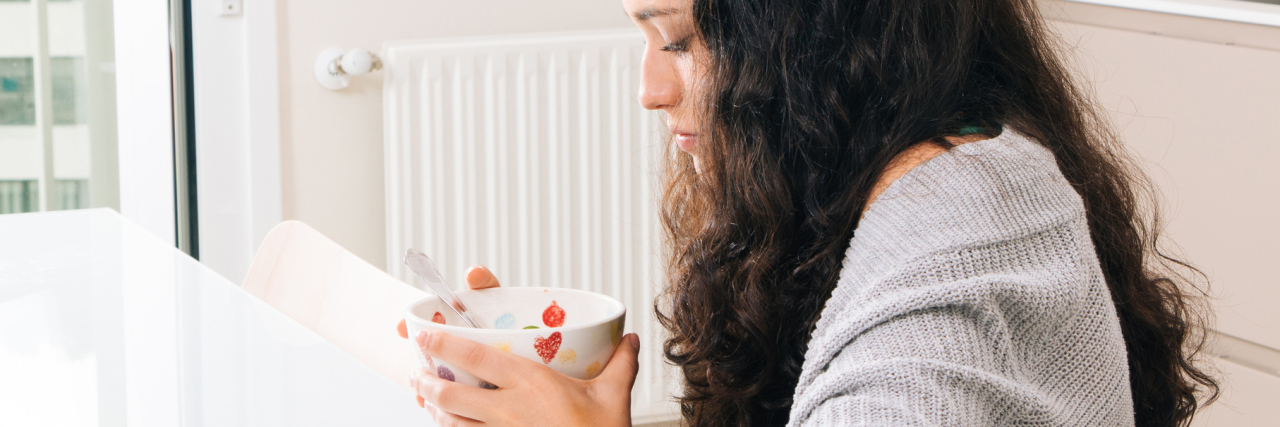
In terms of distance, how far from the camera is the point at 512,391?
473 millimetres

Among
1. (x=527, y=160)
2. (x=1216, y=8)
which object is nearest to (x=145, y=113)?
(x=527, y=160)

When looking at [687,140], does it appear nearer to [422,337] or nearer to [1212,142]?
[422,337]

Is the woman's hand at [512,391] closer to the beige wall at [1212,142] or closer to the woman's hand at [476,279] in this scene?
the woman's hand at [476,279]

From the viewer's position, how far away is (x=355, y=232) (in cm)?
140

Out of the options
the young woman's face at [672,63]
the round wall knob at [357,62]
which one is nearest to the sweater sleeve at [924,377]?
the young woman's face at [672,63]

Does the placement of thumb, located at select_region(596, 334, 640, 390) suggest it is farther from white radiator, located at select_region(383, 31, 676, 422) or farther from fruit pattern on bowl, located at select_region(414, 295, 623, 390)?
white radiator, located at select_region(383, 31, 676, 422)

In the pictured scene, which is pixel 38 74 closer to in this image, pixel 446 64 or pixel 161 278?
pixel 446 64

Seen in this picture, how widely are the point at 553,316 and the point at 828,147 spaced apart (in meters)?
0.22

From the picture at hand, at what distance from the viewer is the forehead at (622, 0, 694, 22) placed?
1.77ft

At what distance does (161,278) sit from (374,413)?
1.01 ft

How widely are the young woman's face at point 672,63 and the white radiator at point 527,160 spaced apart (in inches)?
29.6

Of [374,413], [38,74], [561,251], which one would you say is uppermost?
[38,74]

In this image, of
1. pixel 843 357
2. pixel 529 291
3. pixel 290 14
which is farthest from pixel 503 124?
pixel 843 357

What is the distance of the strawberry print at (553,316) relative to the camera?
60 cm
